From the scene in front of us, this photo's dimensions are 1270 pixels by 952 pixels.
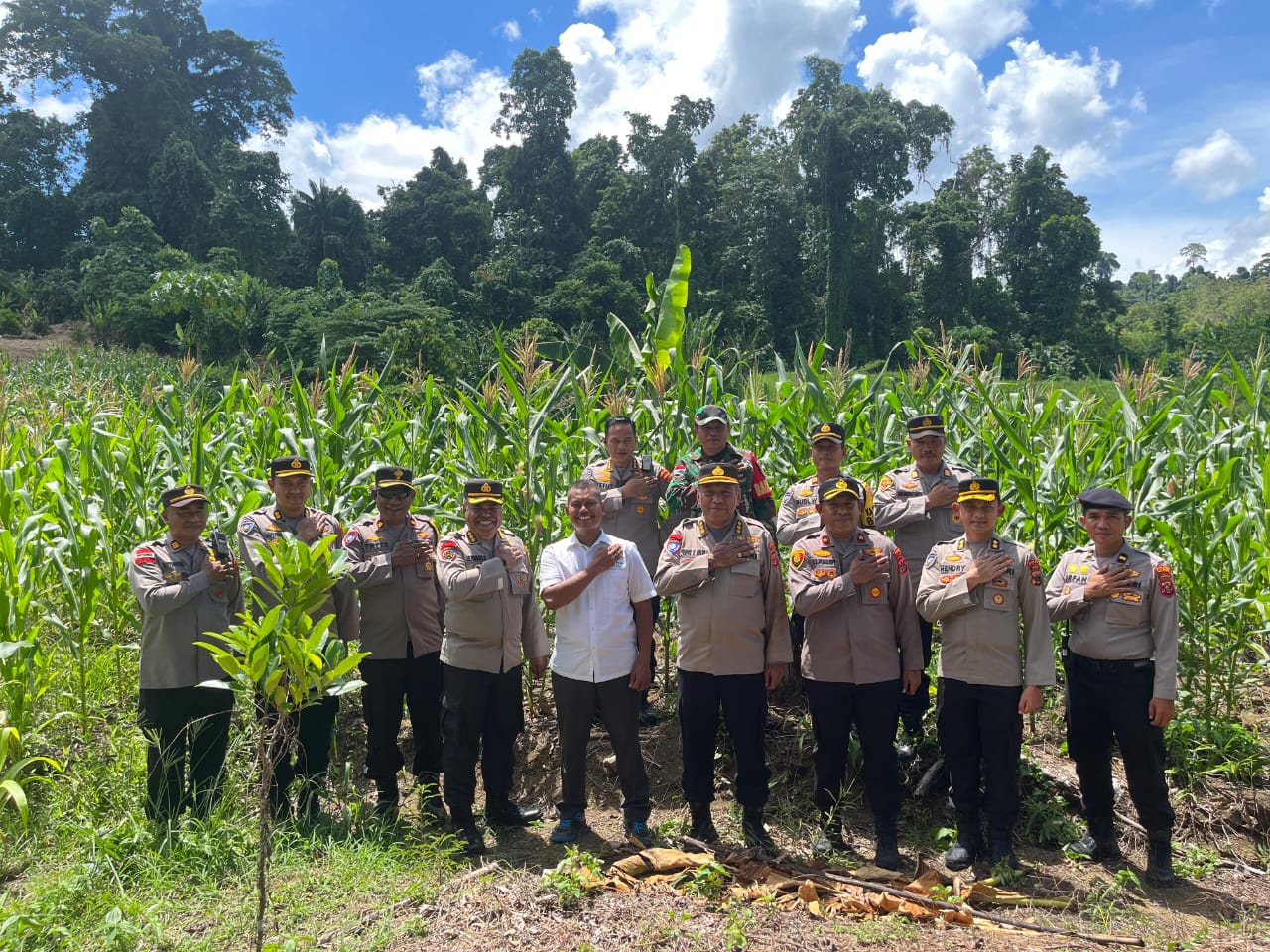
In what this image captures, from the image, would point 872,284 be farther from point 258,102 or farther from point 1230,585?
point 258,102

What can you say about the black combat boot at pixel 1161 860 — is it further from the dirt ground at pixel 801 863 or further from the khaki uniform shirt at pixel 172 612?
the khaki uniform shirt at pixel 172 612

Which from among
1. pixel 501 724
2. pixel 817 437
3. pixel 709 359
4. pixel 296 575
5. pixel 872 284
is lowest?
pixel 501 724

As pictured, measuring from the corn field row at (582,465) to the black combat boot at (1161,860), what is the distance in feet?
2.93

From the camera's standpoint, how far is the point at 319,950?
2922mm

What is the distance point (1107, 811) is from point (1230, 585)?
4.30 feet

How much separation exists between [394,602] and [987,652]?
2798 mm

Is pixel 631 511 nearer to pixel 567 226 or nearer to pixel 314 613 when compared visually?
pixel 314 613

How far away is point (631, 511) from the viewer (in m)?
4.87

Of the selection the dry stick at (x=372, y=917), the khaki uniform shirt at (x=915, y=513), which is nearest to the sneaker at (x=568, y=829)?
the dry stick at (x=372, y=917)

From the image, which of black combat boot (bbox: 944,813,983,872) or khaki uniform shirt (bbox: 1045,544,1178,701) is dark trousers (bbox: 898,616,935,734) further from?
khaki uniform shirt (bbox: 1045,544,1178,701)

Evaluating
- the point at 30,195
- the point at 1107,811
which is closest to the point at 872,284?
the point at 1107,811

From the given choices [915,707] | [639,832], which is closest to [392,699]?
[639,832]

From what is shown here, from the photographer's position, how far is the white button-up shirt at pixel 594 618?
4.00 m

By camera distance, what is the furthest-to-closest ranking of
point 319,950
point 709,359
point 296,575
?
point 709,359 → point 319,950 → point 296,575
